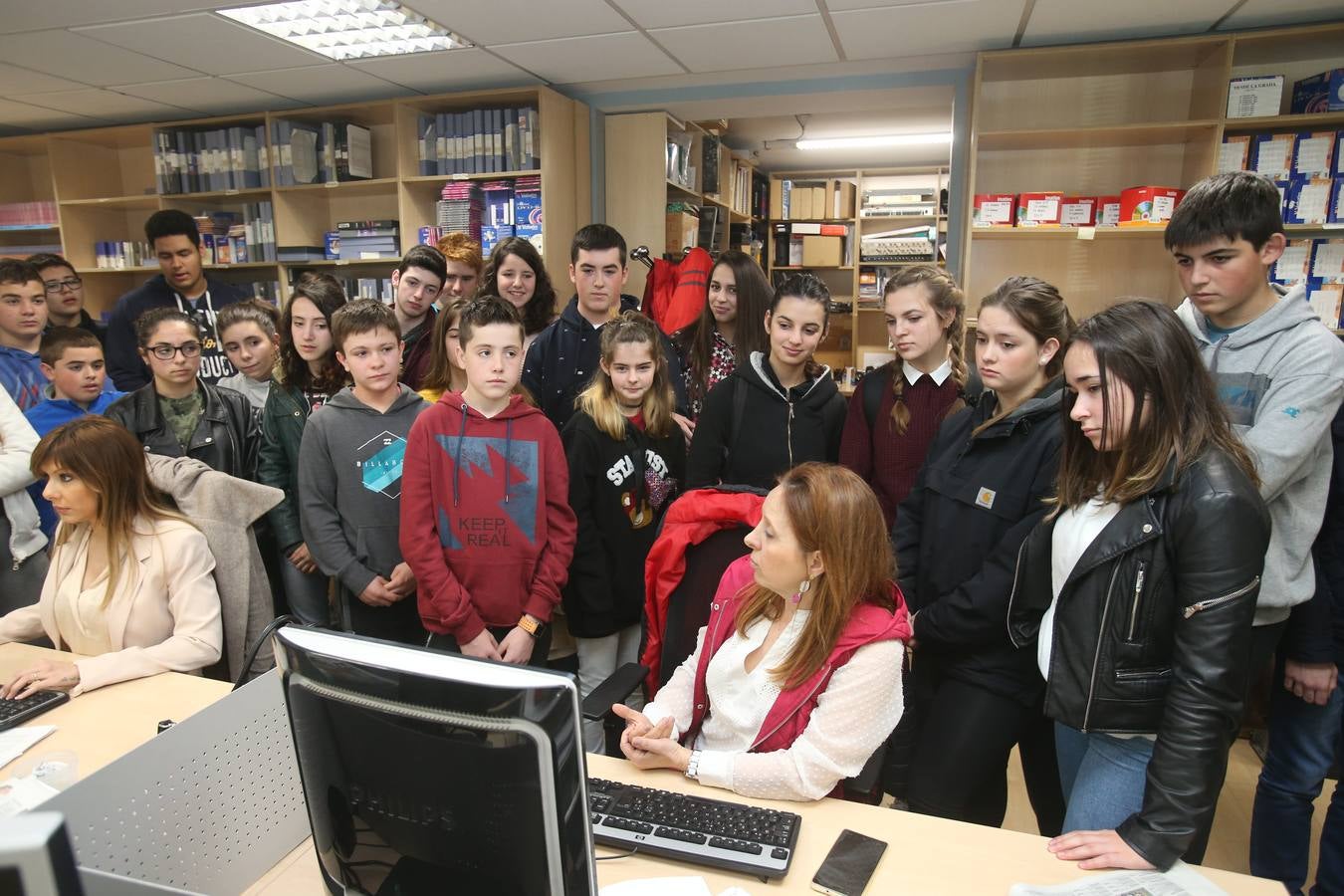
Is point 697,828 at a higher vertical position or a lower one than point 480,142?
lower

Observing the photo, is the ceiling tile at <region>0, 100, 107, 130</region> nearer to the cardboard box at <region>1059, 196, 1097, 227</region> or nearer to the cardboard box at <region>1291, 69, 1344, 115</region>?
the cardboard box at <region>1059, 196, 1097, 227</region>

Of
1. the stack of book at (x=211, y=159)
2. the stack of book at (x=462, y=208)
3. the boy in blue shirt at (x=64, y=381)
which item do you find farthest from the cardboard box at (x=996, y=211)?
the stack of book at (x=211, y=159)

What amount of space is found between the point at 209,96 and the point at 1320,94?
5.38 metres

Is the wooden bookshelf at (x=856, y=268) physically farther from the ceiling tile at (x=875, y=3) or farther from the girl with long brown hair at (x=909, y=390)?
the girl with long brown hair at (x=909, y=390)

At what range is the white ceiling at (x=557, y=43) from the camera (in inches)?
119

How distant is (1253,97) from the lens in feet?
10.5

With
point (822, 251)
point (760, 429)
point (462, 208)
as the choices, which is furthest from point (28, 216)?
point (760, 429)

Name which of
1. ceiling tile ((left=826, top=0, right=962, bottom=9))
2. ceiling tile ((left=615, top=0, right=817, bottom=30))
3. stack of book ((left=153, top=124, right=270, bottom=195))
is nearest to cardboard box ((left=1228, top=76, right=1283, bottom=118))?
ceiling tile ((left=826, top=0, right=962, bottom=9))

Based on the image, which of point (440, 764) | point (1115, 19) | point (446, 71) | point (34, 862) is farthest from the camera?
point (446, 71)

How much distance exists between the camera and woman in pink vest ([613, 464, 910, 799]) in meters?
1.27

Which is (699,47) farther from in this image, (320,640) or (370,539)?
(320,640)

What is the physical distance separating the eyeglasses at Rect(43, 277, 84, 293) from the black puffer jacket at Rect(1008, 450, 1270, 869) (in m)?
4.23

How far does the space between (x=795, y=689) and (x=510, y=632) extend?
3.11ft

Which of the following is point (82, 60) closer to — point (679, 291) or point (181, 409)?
point (181, 409)
